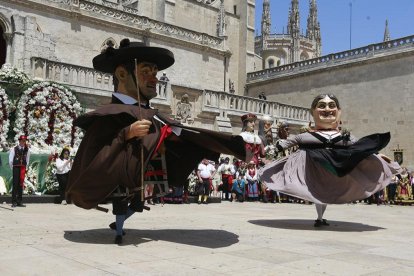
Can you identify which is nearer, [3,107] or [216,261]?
[216,261]

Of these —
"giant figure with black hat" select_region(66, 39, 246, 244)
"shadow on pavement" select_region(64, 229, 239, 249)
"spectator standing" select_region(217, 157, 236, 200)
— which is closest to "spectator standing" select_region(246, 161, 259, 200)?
"spectator standing" select_region(217, 157, 236, 200)

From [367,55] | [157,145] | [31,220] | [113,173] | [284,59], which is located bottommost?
[31,220]

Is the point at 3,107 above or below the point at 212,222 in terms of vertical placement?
above

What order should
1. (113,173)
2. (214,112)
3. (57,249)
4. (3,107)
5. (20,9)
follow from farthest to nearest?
(20,9)
(214,112)
(3,107)
(113,173)
(57,249)

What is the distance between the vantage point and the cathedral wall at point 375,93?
24.2m

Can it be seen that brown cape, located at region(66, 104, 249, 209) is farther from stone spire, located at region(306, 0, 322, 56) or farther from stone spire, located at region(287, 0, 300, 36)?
stone spire, located at region(306, 0, 322, 56)

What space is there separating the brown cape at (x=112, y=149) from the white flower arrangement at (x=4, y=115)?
8.89m

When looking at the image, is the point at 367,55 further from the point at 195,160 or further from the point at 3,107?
the point at 195,160

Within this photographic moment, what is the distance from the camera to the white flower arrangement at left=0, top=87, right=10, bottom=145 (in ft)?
43.9

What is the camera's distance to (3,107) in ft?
44.2

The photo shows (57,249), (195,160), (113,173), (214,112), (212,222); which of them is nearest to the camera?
(57,249)

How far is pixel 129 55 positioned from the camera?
5773 mm

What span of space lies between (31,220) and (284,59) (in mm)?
70007

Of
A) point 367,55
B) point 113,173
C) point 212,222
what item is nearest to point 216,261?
point 113,173
